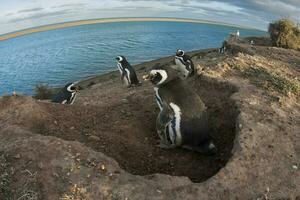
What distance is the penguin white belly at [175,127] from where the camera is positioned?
7.19 metres

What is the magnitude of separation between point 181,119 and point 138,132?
1.05m

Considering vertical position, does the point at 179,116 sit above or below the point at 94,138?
above

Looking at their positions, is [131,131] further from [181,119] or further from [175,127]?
[181,119]

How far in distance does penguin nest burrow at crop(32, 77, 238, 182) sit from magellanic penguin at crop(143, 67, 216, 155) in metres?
0.21

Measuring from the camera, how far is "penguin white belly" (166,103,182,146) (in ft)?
23.6

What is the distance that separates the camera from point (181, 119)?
7172mm

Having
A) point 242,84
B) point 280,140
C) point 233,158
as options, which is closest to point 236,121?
point 280,140

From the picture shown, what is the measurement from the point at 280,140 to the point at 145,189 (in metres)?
A: 3.06

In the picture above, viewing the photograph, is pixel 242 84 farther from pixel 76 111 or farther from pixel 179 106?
pixel 76 111

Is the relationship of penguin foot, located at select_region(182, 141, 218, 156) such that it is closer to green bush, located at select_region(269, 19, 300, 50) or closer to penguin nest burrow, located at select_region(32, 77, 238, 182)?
penguin nest burrow, located at select_region(32, 77, 238, 182)

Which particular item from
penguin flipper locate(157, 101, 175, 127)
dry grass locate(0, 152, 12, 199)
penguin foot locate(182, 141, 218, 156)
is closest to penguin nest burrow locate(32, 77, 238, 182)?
penguin foot locate(182, 141, 218, 156)

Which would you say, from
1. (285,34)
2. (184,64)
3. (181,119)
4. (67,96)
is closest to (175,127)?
(181,119)

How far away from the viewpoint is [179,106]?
23.7ft

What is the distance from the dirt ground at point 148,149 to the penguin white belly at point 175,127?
269 mm
